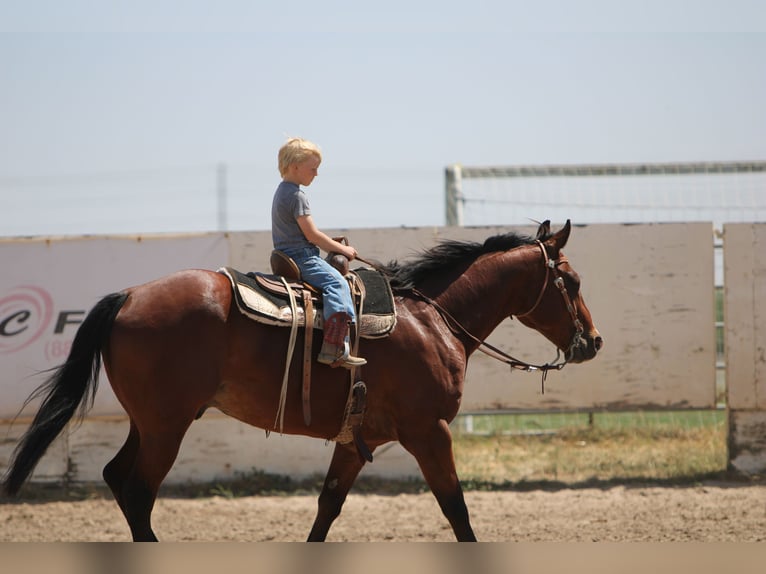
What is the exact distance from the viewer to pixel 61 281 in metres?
9.66

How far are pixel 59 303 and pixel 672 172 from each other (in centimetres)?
725

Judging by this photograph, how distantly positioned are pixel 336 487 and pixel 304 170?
2043 millimetres

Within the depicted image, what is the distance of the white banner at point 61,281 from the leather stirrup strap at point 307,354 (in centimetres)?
451

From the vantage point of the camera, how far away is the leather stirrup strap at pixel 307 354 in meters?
5.35

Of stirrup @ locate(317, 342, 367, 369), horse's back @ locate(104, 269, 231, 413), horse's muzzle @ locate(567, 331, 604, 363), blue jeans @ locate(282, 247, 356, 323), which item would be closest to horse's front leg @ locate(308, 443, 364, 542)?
stirrup @ locate(317, 342, 367, 369)

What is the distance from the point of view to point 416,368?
5637mm

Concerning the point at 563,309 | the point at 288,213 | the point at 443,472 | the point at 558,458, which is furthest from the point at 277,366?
the point at 558,458

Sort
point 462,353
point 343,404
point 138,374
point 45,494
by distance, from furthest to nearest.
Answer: point 45,494 → point 462,353 → point 343,404 → point 138,374

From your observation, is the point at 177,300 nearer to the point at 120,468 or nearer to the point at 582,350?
the point at 120,468

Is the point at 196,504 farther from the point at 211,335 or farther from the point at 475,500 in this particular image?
the point at 211,335

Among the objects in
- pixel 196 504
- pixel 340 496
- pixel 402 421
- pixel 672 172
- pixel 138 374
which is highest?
pixel 672 172

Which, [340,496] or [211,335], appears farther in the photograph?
[340,496]

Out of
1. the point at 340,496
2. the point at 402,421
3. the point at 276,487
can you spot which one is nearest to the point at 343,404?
the point at 402,421

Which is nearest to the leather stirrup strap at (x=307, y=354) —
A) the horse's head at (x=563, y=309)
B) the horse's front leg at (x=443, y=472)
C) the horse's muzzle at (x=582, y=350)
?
the horse's front leg at (x=443, y=472)
